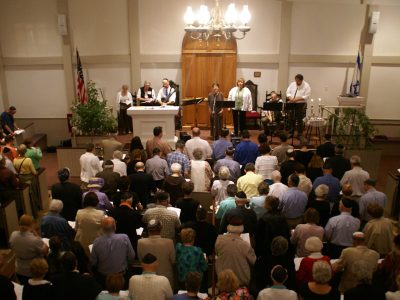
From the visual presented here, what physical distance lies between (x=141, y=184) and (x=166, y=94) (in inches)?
235

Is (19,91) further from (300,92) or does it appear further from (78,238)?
(78,238)

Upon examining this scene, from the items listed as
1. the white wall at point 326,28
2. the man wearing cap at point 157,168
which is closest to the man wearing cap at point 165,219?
the man wearing cap at point 157,168

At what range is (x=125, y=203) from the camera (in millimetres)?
5773

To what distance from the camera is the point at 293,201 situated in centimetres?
631

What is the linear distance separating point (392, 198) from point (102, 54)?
9.63 m

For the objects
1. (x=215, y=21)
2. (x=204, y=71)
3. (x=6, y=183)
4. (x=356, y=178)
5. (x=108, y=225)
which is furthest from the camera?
(x=204, y=71)

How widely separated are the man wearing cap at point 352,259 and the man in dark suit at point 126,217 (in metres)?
2.55

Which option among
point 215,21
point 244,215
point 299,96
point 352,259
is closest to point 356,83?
point 299,96

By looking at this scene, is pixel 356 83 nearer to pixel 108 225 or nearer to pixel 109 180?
pixel 109 180

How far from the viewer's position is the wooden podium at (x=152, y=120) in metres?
10.7

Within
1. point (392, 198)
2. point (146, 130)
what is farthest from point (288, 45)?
point (392, 198)

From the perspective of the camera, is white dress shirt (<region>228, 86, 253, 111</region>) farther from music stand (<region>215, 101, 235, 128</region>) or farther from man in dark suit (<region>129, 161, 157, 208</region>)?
man in dark suit (<region>129, 161, 157, 208</region>)

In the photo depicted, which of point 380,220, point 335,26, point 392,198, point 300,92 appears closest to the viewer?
point 380,220

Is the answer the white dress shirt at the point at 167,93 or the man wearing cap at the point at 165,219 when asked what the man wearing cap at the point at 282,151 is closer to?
the man wearing cap at the point at 165,219
